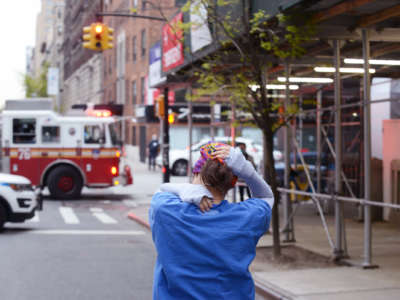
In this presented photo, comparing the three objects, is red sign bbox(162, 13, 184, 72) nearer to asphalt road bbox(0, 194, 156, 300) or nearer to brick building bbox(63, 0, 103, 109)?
asphalt road bbox(0, 194, 156, 300)

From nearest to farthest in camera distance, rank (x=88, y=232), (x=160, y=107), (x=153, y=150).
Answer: (x=88, y=232)
(x=160, y=107)
(x=153, y=150)

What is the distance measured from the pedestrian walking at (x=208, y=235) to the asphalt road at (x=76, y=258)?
204 inches

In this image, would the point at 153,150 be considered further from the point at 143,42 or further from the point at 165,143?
the point at 165,143

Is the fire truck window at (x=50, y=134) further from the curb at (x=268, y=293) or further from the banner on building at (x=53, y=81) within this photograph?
the banner on building at (x=53, y=81)

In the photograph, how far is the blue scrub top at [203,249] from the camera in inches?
114

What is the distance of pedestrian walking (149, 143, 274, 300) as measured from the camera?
2.89 meters

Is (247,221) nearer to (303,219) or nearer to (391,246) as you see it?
(391,246)

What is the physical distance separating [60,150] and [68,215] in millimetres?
4270

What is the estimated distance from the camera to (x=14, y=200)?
42.5 ft

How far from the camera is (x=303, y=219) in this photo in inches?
622

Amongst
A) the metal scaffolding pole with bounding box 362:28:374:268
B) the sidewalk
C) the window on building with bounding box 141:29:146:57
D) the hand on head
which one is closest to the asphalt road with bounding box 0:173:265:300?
the sidewalk

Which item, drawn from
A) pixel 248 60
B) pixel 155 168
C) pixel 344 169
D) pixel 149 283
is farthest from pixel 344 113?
pixel 155 168

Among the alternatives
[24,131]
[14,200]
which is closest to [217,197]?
[14,200]

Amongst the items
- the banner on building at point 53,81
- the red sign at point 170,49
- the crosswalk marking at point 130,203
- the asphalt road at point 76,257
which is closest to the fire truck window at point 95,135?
the crosswalk marking at point 130,203
